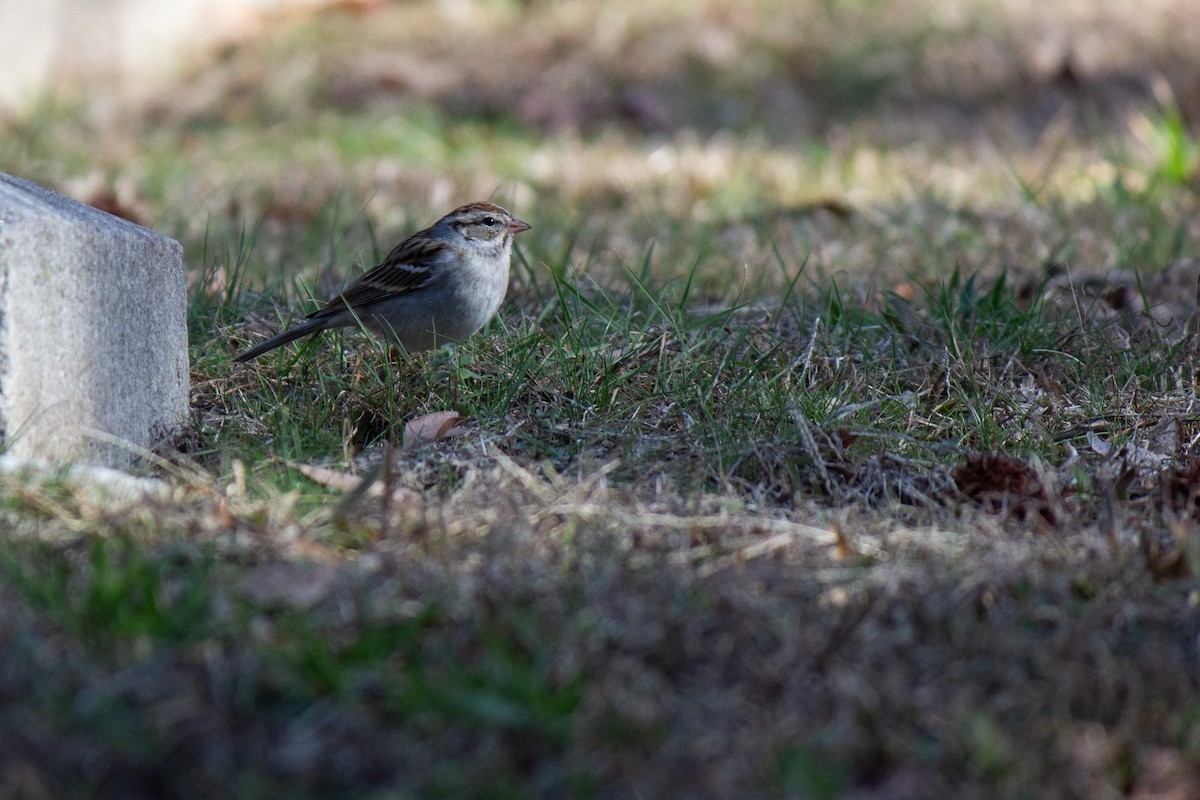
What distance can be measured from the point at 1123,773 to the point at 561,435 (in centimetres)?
193

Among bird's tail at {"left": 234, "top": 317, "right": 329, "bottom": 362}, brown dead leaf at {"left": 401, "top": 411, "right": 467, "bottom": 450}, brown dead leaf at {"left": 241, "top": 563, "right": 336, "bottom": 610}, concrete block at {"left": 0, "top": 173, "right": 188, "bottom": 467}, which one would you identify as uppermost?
concrete block at {"left": 0, "top": 173, "right": 188, "bottom": 467}

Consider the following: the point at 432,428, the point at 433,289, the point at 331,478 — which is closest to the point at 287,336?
the point at 433,289

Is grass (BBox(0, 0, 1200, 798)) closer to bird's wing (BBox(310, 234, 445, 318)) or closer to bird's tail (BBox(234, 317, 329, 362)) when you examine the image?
bird's tail (BBox(234, 317, 329, 362))

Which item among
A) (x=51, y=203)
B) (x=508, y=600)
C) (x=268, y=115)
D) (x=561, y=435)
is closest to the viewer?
(x=508, y=600)

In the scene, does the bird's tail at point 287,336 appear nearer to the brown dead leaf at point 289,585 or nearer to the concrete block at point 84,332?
the concrete block at point 84,332

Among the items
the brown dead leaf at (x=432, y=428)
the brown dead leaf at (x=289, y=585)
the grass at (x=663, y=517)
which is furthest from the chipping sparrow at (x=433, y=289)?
the brown dead leaf at (x=289, y=585)

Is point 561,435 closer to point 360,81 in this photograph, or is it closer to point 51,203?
point 51,203

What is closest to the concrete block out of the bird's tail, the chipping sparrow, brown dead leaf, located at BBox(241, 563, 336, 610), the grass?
the grass

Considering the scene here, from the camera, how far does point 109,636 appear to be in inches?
90.5

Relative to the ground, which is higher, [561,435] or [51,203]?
[51,203]

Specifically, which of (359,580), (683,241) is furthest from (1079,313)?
(359,580)

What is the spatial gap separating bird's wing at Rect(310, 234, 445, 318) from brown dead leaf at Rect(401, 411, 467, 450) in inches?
33.0

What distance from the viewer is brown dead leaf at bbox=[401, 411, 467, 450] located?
11.9 ft

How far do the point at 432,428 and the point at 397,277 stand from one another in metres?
1.02
